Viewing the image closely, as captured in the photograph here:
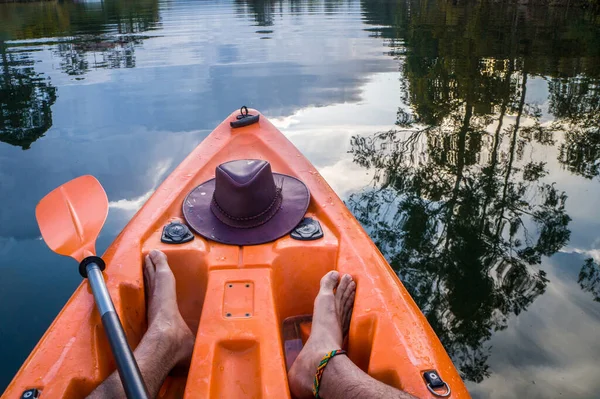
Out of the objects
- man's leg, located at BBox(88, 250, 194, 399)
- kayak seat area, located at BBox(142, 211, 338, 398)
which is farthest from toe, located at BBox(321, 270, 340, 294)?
man's leg, located at BBox(88, 250, 194, 399)

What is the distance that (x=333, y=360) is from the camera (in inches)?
62.5

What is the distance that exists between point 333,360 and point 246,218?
1.02 metres

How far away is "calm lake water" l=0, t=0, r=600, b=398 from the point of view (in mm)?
2545

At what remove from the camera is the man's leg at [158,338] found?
1534mm

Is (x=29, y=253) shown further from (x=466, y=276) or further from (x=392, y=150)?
(x=392, y=150)

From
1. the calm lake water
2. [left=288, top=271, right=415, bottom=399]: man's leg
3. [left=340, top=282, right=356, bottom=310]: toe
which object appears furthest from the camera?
the calm lake water

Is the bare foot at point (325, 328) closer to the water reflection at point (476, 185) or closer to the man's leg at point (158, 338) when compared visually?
the man's leg at point (158, 338)

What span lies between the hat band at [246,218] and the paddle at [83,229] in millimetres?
645

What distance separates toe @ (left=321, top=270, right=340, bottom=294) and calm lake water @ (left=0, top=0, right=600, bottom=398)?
83cm

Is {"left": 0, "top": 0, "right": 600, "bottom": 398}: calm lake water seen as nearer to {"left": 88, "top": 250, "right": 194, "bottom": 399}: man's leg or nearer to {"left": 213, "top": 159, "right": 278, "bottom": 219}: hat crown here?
{"left": 88, "top": 250, "right": 194, "bottom": 399}: man's leg

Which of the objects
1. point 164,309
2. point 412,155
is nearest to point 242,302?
point 164,309

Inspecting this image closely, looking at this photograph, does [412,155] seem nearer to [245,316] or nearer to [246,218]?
[246,218]

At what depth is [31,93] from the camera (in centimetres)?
686

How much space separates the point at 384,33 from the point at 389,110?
27.8ft
